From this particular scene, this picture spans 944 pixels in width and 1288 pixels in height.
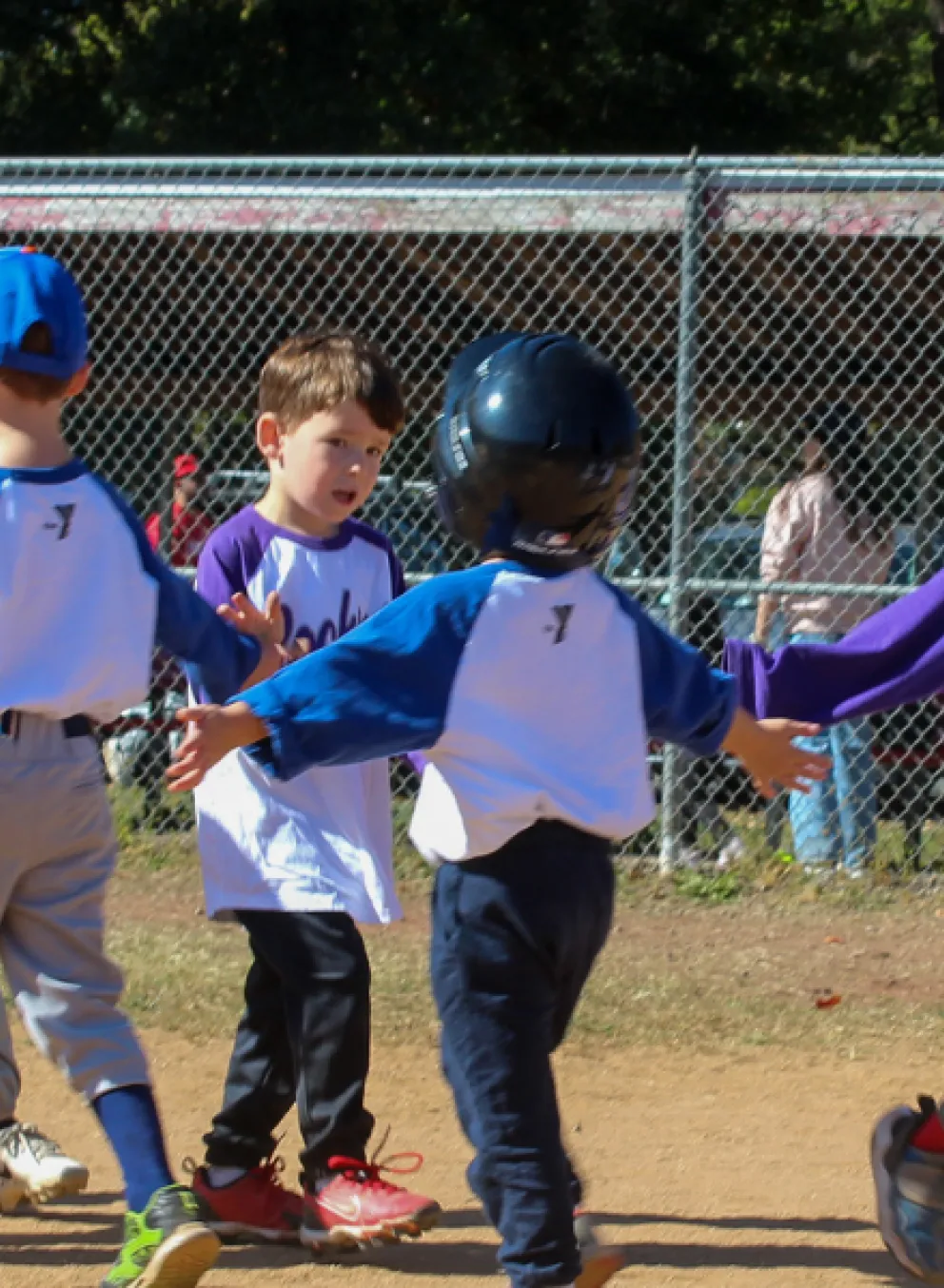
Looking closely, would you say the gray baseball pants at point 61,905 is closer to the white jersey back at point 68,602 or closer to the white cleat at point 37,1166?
the white jersey back at point 68,602

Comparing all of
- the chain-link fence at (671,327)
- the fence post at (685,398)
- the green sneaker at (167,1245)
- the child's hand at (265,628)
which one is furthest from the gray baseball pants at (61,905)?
the chain-link fence at (671,327)

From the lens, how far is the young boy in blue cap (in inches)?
125

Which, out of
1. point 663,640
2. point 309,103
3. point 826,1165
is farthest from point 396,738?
point 309,103

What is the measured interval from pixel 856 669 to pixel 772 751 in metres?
0.30

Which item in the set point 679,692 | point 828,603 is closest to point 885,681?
point 679,692

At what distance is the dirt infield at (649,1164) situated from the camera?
3436mm

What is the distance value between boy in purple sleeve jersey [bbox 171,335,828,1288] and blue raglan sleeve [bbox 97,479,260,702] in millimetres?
583

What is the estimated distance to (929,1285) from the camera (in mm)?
3357

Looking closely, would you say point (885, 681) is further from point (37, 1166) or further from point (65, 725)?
point (37, 1166)

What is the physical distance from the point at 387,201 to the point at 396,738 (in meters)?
4.95

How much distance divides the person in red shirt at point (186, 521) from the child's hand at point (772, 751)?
5427mm

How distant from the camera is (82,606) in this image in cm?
322

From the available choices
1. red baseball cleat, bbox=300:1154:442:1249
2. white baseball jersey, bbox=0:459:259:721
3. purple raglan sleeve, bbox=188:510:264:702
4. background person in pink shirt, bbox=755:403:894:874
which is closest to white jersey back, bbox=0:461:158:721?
white baseball jersey, bbox=0:459:259:721

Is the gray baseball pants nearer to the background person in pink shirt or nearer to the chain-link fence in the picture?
the chain-link fence
